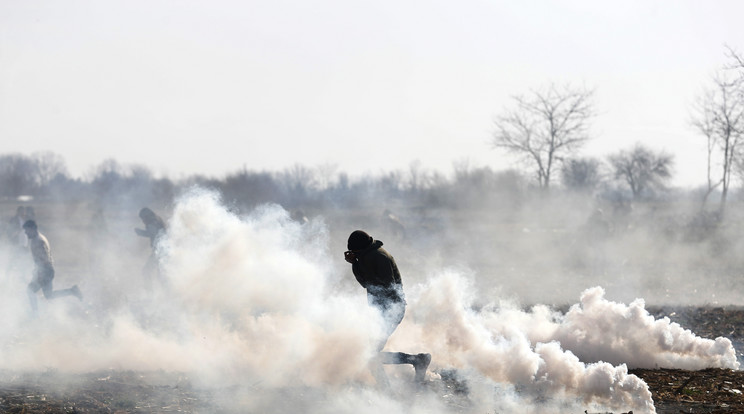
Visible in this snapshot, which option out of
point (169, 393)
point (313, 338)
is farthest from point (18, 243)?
point (313, 338)

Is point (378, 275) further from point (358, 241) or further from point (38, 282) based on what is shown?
point (38, 282)

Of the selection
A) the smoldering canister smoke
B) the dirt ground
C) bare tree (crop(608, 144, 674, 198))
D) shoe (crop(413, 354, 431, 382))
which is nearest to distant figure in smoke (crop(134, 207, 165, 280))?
the smoldering canister smoke

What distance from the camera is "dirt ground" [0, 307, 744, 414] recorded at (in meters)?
6.93

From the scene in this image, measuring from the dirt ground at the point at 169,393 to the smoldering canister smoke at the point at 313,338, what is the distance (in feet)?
1.03

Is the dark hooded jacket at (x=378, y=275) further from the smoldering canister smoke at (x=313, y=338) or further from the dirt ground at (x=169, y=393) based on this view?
the dirt ground at (x=169, y=393)

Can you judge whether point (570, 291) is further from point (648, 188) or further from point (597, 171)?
point (648, 188)

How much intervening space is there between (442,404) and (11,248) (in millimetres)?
13043

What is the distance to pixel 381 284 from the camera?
24.9ft

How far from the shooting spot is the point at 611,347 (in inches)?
380

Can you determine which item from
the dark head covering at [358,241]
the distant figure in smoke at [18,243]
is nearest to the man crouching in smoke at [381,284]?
the dark head covering at [358,241]

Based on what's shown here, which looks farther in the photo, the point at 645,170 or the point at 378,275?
the point at 645,170

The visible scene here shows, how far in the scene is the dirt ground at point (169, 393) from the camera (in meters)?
6.93

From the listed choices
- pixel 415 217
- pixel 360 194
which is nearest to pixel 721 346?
pixel 415 217

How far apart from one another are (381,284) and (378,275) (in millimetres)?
128
